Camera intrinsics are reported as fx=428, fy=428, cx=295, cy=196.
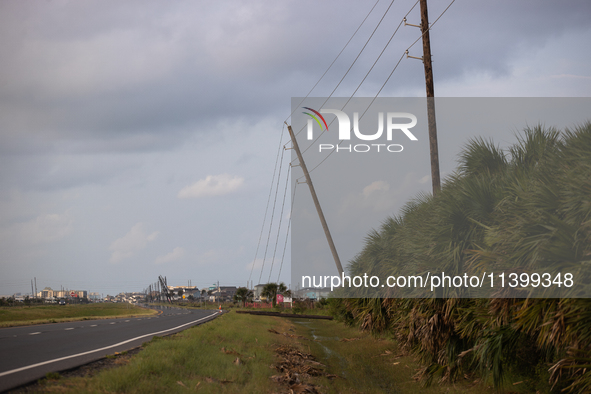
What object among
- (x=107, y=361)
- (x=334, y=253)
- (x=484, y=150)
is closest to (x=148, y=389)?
(x=107, y=361)

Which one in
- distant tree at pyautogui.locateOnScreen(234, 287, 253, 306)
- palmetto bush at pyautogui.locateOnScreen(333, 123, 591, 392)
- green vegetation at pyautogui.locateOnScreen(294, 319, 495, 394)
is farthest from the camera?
distant tree at pyautogui.locateOnScreen(234, 287, 253, 306)

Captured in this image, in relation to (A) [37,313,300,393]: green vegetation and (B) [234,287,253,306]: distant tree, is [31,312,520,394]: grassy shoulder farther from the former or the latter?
(B) [234,287,253,306]: distant tree

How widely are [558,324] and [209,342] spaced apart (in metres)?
11.8

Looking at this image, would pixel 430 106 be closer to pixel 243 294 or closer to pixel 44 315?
pixel 44 315

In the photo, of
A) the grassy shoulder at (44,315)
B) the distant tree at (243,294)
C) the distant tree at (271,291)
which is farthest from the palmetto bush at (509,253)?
the distant tree at (243,294)

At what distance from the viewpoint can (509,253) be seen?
793 cm

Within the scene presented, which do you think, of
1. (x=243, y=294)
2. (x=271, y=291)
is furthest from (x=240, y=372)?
(x=243, y=294)

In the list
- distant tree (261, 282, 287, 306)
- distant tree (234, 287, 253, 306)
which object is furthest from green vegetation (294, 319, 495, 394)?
distant tree (234, 287, 253, 306)

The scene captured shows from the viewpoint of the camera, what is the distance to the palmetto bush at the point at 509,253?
6.57 m

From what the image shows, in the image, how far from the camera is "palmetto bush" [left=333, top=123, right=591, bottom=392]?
6.57 meters

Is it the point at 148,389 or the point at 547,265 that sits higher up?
the point at 547,265

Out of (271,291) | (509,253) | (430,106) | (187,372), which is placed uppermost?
(430,106)

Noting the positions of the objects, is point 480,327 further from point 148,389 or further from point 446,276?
point 148,389

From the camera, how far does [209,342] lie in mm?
15367
